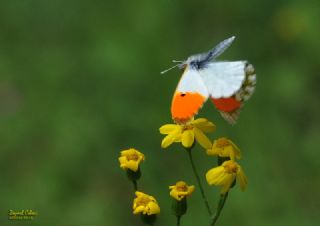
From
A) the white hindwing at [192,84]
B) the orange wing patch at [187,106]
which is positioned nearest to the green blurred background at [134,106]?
the white hindwing at [192,84]

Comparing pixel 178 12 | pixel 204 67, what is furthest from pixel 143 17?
pixel 204 67

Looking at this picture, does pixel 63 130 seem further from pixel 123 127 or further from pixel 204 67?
pixel 204 67

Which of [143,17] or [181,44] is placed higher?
[143,17]

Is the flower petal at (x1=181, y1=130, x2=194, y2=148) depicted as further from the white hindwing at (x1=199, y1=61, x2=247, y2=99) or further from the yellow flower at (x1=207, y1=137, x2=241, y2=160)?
the white hindwing at (x1=199, y1=61, x2=247, y2=99)

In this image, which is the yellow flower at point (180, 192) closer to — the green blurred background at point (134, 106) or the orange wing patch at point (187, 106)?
the orange wing patch at point (187, 106)

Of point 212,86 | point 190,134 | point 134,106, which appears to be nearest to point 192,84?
point 212,86

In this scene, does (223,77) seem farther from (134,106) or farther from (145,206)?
(134,106)
